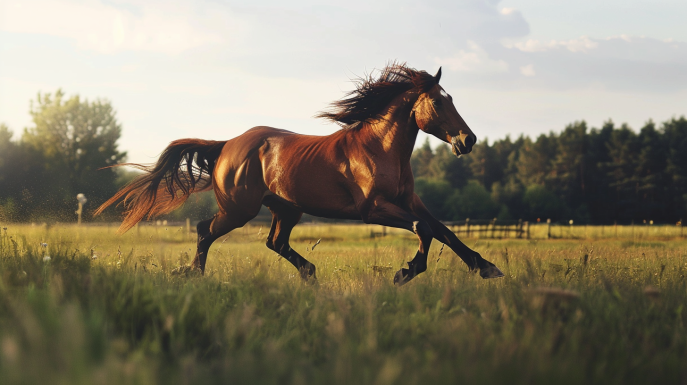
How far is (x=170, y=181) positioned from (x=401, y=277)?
12.6 ft

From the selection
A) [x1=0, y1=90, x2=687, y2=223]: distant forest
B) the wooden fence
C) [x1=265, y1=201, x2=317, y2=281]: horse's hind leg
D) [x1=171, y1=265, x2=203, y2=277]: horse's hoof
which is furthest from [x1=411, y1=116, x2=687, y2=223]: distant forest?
[x1=171, y1=265, x2=203, y2=277]: horse's hoof

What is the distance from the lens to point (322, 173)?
5.99m

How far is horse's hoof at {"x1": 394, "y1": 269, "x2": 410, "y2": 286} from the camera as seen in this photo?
525cm

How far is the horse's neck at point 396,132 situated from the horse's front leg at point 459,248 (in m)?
0.57

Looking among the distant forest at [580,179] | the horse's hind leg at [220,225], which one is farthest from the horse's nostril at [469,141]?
the distant forest at [580,179]

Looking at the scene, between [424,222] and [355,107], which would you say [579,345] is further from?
[355,107]

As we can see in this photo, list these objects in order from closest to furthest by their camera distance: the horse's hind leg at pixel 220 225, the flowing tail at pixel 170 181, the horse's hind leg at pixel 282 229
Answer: the horse's hind leg at pixel 220 225 → the horse's hind leg at pixel 282 229 → the flowing tail at pixel 170 181

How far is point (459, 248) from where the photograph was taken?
5633mm

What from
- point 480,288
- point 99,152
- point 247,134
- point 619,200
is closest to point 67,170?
point 99,152

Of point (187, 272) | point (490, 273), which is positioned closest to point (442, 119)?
point (490, 273)

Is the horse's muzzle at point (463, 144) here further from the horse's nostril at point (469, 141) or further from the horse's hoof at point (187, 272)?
the horse's hoof at point (187, 272)

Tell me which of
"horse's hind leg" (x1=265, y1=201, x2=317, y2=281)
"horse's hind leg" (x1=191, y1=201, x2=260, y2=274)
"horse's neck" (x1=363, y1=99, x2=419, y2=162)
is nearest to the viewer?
"horse's neck" (x1=363, y1=99, x2=419, y2=162)

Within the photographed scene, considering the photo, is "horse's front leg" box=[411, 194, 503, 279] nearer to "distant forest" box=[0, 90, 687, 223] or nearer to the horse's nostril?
the horse's nostril

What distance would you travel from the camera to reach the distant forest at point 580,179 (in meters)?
52.4
